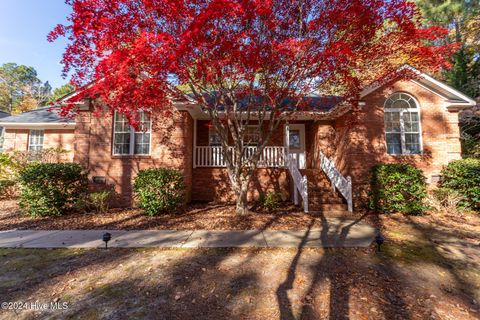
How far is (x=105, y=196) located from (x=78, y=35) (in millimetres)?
4902

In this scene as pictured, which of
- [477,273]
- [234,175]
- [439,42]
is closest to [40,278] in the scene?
[234,175]

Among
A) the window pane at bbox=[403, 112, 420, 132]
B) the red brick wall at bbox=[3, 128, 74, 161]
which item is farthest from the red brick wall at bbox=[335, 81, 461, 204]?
the red brick wall at bbox=[3, 128, 74, 161]

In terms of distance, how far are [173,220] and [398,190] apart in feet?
25.0

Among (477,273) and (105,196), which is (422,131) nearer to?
(477,273)

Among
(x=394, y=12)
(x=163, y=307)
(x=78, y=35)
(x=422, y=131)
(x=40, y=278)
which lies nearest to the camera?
(x=163, y=307)

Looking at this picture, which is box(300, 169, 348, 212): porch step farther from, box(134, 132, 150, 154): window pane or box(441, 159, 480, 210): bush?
box(134, 132, 150, 154): window pane

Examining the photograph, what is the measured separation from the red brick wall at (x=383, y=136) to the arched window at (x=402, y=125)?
19 centimetres

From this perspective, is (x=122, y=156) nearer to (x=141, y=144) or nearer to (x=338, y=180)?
(x=141, y=144)

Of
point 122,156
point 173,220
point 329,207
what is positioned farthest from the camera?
point 122,156

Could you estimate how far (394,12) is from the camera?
5.62 m

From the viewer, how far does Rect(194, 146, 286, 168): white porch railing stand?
33.4 ft

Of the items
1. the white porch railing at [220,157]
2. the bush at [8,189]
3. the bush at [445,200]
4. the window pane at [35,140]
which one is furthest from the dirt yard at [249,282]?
the window pane at [35,140]

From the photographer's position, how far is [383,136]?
8.85m

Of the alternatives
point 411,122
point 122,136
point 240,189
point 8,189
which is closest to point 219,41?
point 240,189
